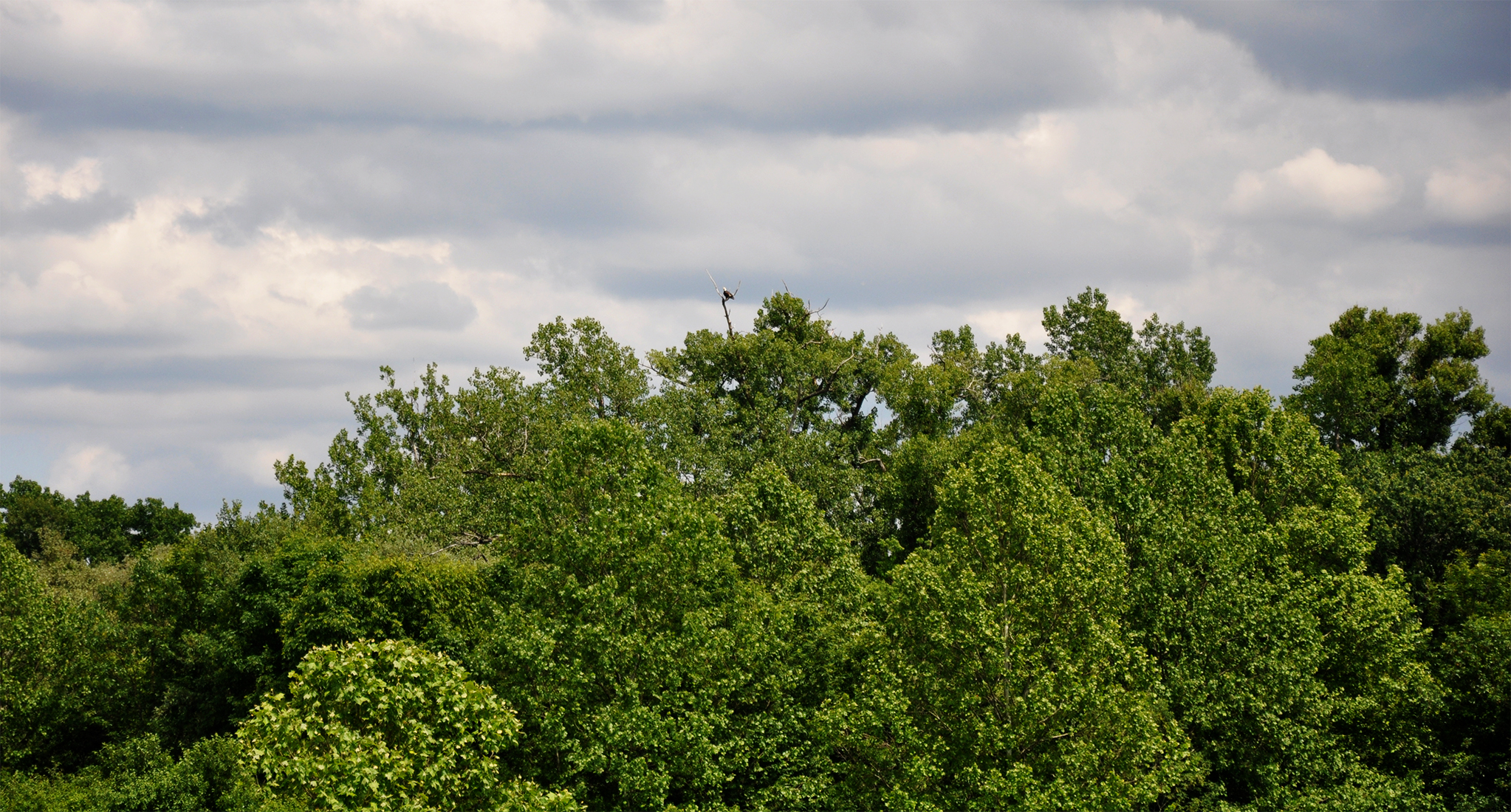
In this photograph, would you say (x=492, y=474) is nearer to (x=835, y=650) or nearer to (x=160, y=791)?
(x=160, y=791)

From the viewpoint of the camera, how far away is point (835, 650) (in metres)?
37.8

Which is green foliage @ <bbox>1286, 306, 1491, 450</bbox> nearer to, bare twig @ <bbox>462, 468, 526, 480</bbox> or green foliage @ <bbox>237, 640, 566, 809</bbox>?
bare twig @ <bbox>462, 468, 526, 480</bbox>

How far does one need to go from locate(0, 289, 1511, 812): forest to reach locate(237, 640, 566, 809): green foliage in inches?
3.9

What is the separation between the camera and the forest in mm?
32594

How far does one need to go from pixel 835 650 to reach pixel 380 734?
15.8m

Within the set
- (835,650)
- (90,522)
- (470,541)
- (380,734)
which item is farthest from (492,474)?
(90,522)

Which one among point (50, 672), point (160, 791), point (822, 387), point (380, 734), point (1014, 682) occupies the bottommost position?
point (160, 791)

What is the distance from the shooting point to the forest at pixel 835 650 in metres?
32.6

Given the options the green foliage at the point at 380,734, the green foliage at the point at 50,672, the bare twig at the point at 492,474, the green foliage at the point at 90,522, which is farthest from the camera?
the green foliage at the point at 90,522

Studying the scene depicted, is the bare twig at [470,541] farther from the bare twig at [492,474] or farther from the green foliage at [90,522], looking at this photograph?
the green foliage at [90,522]

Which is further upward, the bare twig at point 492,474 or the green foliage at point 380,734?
the bare twig at point 492,474

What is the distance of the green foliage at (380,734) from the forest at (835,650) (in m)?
0.10

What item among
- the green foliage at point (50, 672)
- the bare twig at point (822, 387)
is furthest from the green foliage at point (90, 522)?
the bare twig at point (822, 387)

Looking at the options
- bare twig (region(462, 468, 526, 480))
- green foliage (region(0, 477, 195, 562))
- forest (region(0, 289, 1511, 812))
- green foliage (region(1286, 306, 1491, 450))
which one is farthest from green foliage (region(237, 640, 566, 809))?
green foliage (region(0, 477, 195, 562))
